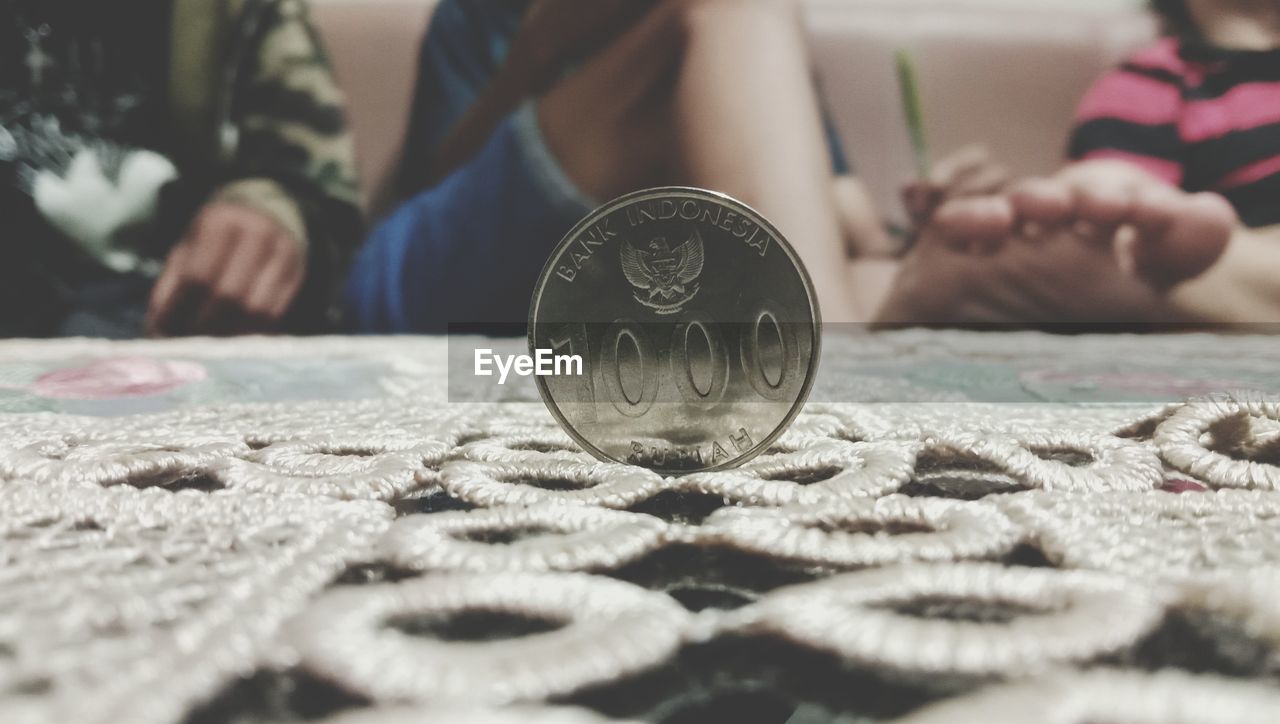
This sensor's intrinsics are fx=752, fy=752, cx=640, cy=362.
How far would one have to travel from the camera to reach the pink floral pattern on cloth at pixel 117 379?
414 millimetres

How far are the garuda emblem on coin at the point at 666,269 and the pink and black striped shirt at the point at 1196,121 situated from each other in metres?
0.79

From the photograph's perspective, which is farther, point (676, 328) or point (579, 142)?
point (579, 142)

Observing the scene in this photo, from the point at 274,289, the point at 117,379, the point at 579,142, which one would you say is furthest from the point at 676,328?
the point at 274,289

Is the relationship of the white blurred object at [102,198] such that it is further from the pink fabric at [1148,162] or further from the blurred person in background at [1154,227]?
the pink fabric at [1148,162]

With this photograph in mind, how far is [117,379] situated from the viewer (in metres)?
0.44

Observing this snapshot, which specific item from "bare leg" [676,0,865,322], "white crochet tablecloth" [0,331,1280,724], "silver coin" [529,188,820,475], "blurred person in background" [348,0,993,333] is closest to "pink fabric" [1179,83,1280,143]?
"blurred person in background" [348,0,993,333]

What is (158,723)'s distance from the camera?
115 mm

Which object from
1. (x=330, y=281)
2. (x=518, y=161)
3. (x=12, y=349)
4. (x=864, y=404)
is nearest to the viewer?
(x=864, y=404)

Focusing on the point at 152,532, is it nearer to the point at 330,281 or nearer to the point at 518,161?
the point at 518,161

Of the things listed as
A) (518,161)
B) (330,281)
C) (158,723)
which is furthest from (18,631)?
(330,281)

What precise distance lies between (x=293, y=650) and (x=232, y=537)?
70mm

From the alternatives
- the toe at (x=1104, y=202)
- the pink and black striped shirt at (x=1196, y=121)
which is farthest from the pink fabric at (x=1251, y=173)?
the toe at (x=1104, y=202)

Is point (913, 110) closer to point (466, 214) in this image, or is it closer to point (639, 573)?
point (466, 214)

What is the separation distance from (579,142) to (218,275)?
39 cm
